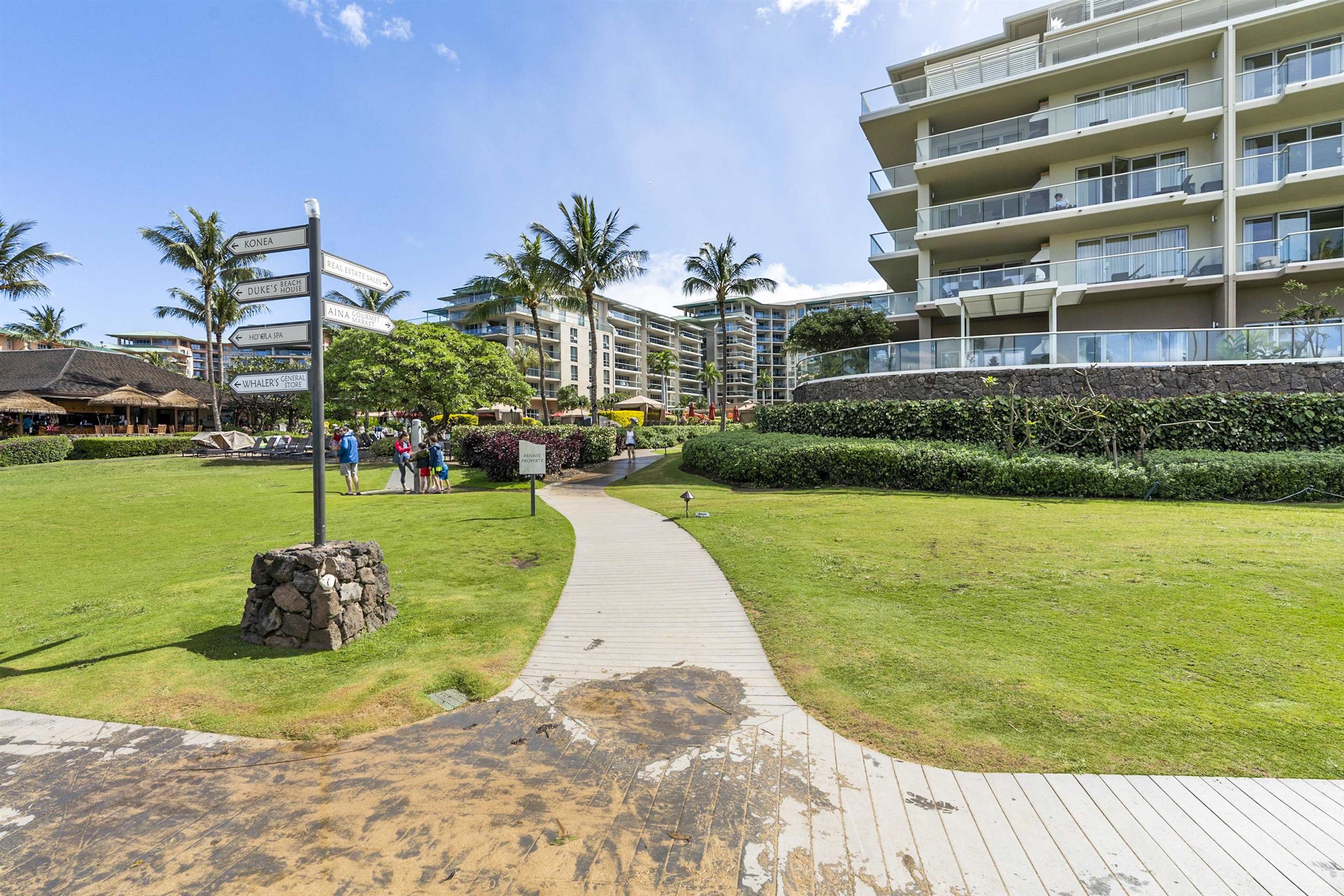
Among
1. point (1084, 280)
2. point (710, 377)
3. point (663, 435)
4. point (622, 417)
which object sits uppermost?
point (710, 377)

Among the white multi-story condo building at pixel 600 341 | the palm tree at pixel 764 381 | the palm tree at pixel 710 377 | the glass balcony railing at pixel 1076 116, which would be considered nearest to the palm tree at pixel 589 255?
the glass balcony railing at pixel 1076 116

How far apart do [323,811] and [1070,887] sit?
3687mm

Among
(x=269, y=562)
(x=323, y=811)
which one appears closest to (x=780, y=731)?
(x=323, y=811)

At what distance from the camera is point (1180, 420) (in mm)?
15805

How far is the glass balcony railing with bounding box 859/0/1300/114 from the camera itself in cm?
2203

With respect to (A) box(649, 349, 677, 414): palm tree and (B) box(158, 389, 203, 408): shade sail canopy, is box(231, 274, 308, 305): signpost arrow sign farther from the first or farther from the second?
(A) box(649, 349, 677, 414): palm tree

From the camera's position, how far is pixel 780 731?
12.7 ft

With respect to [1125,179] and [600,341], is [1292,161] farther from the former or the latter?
[600,341]

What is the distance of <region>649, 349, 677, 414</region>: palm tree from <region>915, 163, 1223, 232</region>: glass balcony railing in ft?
167

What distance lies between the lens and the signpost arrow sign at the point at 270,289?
18.4ft

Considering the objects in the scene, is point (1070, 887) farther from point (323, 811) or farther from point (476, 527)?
point (476, 527)

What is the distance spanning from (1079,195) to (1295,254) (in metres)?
6.96

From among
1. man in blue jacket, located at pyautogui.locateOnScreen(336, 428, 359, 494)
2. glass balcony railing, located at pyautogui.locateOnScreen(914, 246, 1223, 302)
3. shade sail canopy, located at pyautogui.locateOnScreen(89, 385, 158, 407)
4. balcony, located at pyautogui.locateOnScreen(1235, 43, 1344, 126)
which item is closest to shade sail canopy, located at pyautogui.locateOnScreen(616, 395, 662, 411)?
glass balcony railing, located at pyautogui.locateOnScreen(914, 246, 1223, 302)

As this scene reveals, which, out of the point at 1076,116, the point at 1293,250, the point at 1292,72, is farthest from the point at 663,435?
the point at 1292,72
